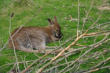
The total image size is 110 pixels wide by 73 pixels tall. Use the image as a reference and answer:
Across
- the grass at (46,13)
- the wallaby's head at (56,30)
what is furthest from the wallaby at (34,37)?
the grass at (46,13)

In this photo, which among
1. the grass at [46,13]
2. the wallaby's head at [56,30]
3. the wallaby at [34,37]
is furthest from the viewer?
the grass at [46,13]

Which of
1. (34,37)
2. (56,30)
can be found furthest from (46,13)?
(34,37)

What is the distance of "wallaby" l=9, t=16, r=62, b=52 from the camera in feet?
22.5

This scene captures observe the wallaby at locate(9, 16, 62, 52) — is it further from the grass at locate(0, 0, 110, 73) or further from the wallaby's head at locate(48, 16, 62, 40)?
the grass at locate(0, 0, 110, 73)

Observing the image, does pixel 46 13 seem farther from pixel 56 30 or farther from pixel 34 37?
pixel 34 37

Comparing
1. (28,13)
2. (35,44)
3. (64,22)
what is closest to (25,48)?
(35,44)

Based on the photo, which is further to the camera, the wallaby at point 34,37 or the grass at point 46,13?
the grass at point 46,13

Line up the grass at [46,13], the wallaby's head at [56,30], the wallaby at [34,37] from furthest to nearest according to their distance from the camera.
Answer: the grass at [46,13] < the wallaby's head at [56,30] < the wallaby at [34,37]

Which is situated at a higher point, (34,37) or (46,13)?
(46,13)

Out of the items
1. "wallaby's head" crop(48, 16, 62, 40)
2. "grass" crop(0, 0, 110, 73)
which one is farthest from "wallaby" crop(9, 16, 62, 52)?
"grass" crop(0, 0, 110, 73)

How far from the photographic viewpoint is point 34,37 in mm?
7371

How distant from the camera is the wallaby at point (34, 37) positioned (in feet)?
22.5

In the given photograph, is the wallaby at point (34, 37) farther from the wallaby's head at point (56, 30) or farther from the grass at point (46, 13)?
the grass at point (46, 13)

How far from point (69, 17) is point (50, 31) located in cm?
177
